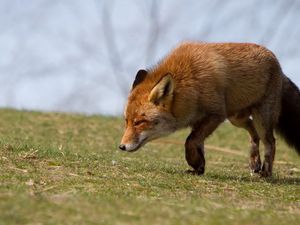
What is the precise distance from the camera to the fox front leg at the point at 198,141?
10035 mm

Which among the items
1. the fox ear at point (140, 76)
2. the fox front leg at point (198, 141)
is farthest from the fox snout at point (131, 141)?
the fox ear at point (140, 76)

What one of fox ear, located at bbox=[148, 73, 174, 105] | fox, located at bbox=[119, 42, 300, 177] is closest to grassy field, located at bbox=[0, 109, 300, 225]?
fox, located at bbox=[119, 42, 300, 177]

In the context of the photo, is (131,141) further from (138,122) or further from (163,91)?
(163,91)

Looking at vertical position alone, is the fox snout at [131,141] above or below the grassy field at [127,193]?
above

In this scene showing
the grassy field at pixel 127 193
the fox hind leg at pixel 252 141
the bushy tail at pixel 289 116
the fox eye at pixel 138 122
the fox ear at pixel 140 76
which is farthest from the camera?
the fox hind leg at pixel 252 141

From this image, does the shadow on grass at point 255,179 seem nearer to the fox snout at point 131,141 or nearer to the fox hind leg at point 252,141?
the fox hind leg at point 252,141

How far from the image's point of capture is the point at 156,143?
17531mm

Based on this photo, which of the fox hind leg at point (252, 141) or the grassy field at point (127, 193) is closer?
the grassy field at point (127, 193)

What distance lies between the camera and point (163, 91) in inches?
391

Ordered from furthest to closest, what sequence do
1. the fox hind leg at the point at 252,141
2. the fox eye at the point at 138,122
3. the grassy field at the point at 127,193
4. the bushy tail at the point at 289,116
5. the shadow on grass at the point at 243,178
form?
1. the fox hind leg at the point at 252,141
2. the bushy tail at the point at 289,116
3. the fox eye at the point at 138,122
4. the shadow on grass at the point at 243,178
5. the grassy field at the point at 127,193

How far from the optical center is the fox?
395 inches

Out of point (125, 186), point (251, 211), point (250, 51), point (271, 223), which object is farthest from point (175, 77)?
point (271, 223)

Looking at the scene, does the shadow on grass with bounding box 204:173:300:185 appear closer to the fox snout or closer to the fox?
the fox

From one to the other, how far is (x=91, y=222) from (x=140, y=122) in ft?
13.8
